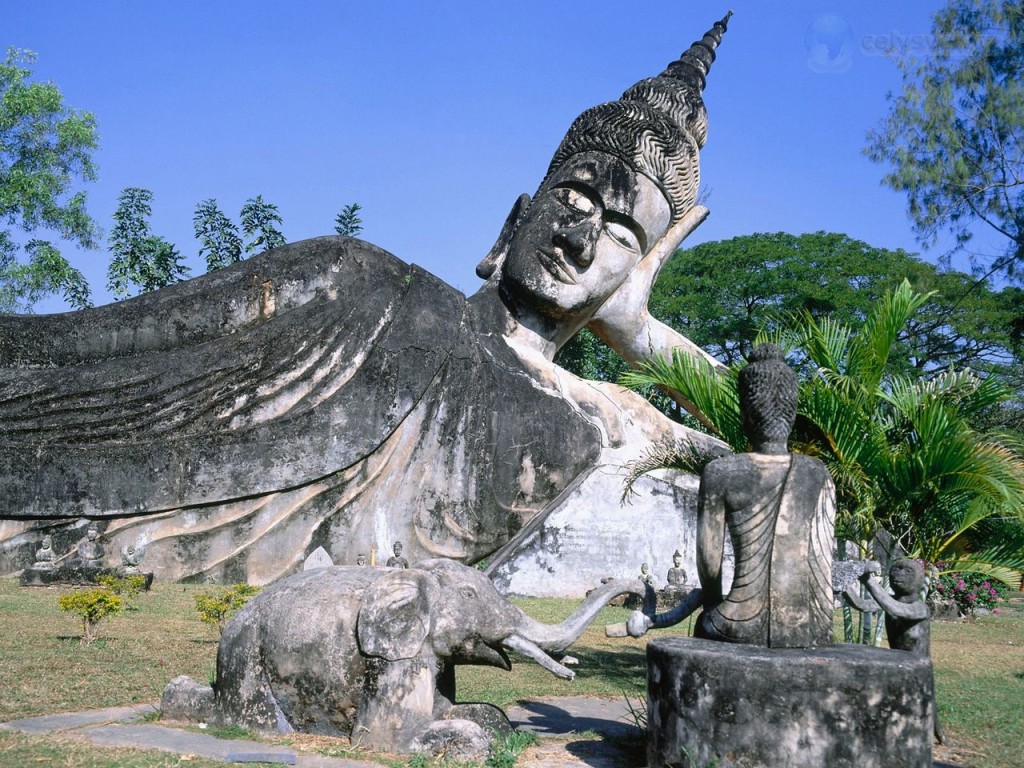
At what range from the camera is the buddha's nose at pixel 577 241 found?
11508mm

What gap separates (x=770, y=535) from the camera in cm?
459

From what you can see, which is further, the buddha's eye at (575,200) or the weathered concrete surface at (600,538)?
the buddha's eye at (575,200)

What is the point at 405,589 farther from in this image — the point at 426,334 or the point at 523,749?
the point at 426,334

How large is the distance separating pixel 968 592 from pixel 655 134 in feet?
22.4

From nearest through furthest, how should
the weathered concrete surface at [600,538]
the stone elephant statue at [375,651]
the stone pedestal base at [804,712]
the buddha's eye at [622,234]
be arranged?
the stone pedestal base at [804,712] < the stone elephant statue at [375,651] < the weathered concrete surface at [600,538] < the buddha's eye at [622,234]

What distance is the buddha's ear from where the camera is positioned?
12.4 meters

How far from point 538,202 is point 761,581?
26.7ft

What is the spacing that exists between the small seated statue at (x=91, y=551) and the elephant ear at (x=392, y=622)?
18.8 ft

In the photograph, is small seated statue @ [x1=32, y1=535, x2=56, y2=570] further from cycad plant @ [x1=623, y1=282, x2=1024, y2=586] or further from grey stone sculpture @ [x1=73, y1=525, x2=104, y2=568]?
cycad plant @ [x1=623, y1=282, x2=1024, y2=586]

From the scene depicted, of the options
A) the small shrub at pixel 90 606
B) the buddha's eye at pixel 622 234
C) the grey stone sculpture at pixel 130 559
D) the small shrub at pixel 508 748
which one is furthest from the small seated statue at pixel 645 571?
the small shrub at pixel 508 748

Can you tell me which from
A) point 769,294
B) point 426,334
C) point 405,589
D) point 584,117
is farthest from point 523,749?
point 769,294

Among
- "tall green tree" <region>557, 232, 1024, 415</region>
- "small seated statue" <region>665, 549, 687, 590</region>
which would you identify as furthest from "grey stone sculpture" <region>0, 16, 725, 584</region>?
"tall green tree" <region>557, 232, 1024, 415</region>

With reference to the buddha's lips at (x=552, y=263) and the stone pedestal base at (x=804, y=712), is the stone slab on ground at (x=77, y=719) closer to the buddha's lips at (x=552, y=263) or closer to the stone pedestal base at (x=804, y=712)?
the stone pedestal base at (x=804, y=712)

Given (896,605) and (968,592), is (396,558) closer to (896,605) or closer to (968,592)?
(896,605)
